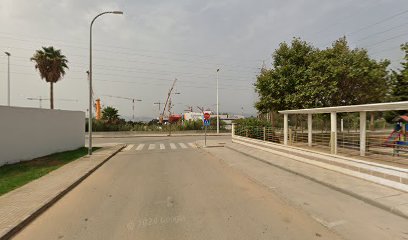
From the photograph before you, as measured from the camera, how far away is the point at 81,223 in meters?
5.47

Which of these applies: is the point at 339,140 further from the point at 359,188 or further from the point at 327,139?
the point at 359,188

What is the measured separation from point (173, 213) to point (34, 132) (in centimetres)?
1208

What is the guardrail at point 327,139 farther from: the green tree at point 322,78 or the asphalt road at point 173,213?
the asphalt road at point 173,213

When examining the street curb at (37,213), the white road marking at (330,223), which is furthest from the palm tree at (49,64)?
the white road marking at (330,223)

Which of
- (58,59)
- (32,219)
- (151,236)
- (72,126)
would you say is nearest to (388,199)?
(151,236)

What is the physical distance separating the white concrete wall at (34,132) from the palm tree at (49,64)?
18.3 meters

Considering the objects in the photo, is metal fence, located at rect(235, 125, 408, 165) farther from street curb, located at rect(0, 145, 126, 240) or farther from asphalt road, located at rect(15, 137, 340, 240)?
street curb, located at rect(0, 145, 126, 240)

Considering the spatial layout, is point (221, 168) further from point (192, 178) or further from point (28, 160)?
point (28, 160)

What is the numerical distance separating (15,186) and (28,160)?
626cm

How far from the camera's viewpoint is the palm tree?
1342 inches

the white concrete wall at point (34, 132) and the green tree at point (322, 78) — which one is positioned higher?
the green tree at point (322, 78)

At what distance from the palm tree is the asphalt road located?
30642mm

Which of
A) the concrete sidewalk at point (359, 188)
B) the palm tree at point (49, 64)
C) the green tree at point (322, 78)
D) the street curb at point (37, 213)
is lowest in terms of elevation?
the street curb at point (37, 213)

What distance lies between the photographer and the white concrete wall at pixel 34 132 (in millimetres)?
12086
